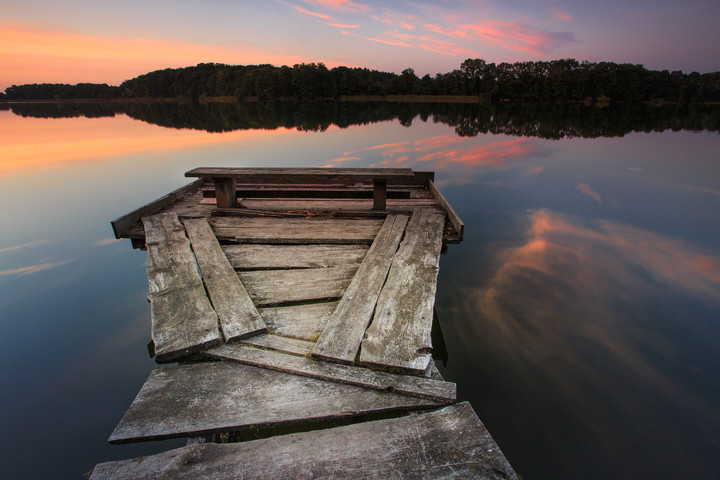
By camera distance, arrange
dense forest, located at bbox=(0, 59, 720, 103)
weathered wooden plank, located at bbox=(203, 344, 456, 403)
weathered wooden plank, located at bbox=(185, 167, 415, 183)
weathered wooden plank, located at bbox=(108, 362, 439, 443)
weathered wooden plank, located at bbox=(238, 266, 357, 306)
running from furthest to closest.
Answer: dense forest, located at bbox=(0, 59, 720, 103)
weathered wooden plank, located at bbox=(185, 167, 415, 183)
weathered wooden plank, located at bbox=(238, 266, 357, 306)
weathered wooden plank, located at bbox=(203, 344, 456, 403)
weathered wooden plank, located at bbox=(108, 362, 439, 443)

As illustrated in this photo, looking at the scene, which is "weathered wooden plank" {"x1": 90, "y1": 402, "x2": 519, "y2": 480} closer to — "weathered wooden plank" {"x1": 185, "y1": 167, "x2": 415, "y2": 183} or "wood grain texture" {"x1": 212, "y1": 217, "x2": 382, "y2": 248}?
"wood grain texture" {"x1": 212, "y1": 217, "x2": 382, "y2": 248}

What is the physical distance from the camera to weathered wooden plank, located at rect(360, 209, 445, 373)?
230 centimetres

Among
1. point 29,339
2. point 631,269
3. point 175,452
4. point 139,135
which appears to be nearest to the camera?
point 175,452

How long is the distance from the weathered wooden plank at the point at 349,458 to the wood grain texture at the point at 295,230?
2937 mm

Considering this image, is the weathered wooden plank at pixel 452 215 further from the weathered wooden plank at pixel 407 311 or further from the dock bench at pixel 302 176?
the dock bench at pixel 302 176

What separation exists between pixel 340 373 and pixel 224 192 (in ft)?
14.4

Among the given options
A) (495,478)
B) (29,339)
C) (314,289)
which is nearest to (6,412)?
(29,339)

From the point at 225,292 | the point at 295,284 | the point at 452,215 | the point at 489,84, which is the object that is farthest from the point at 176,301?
the point at 489,84

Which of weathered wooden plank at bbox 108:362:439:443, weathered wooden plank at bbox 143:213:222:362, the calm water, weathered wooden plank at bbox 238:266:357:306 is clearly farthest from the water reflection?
weathered wooden plank at bbox 143:213:222:362

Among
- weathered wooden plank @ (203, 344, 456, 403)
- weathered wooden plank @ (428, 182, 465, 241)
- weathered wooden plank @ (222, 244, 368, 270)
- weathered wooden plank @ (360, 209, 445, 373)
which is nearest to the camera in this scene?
weathered wooden plank @ (203, 344, 456, 403)

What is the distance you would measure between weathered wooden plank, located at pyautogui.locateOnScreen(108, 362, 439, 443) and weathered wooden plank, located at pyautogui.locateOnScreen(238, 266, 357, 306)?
1.00 meters

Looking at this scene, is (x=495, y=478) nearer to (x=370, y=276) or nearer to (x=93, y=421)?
(x=370, y=276)

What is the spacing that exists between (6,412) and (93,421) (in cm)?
82

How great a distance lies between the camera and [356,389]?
2.10 m
